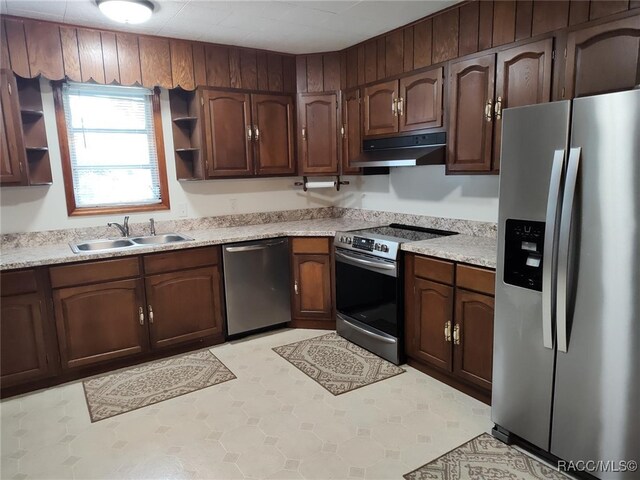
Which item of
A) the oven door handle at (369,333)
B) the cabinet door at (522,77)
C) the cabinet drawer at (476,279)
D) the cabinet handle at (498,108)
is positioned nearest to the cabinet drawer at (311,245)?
the oven door handle at (369,333)

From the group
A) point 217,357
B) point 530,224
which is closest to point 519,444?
point 530,224

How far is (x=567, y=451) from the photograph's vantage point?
186cm

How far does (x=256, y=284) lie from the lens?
138 inches

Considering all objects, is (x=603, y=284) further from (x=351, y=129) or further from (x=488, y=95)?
(x=351, y=129)

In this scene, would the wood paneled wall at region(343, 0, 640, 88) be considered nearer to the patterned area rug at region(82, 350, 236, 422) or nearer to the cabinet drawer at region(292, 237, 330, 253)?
the cabinet drawer at region(292, 237, 330, 253)

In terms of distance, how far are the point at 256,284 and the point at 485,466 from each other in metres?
2.14

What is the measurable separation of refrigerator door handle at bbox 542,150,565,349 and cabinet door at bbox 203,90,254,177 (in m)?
2.53

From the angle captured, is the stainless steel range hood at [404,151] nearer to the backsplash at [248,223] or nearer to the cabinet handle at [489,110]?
the cabinet handle at [489,110]

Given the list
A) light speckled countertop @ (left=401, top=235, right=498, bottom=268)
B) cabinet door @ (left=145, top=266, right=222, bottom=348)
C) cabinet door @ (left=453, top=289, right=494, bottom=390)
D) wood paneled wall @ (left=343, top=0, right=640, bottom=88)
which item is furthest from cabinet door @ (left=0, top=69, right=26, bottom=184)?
cabinet door @ (left=453, top=289, right=494, bottom=390)

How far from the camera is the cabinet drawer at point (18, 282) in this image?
2.56 m

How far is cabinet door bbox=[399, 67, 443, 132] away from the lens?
2885 mm

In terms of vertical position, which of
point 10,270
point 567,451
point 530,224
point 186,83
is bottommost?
point 567,451

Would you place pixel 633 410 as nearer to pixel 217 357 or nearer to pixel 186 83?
pixel 217 357

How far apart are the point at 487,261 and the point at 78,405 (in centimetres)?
260
